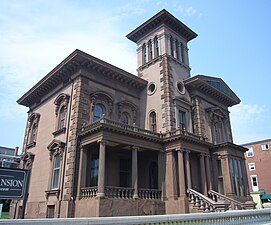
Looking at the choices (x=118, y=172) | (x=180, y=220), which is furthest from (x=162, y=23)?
(x=180, y=220)

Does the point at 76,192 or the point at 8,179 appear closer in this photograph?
the point at 8,179

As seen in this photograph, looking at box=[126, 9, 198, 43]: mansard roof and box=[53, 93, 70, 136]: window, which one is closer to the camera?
box=[53, 93, 70, 136]: window

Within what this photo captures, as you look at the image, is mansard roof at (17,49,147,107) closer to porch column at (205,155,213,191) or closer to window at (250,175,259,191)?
porch column at (205,155,213,191)

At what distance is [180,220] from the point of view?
7.94 meters

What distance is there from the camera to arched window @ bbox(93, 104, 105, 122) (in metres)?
19.7

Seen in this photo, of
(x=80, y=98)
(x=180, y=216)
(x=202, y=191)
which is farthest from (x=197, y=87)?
(x=180, y=216)

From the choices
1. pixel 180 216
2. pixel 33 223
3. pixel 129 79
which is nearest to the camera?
pixel 33 223

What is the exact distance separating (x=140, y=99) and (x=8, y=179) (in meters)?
19.1

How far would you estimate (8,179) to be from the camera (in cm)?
531

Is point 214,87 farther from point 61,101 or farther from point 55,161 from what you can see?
point 55,161

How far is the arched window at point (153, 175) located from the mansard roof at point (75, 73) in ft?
24.2

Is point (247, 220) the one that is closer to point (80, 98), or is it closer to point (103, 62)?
point (80, 98)

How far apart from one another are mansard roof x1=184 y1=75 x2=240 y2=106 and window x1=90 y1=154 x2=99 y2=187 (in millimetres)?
11481

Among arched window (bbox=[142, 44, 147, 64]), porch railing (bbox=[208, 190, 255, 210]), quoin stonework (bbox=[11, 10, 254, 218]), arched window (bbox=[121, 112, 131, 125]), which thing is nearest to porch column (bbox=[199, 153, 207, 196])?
quoin stonework (bbox=[11, 10, 254, 218])
